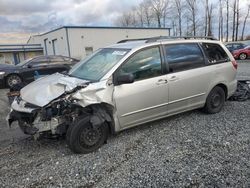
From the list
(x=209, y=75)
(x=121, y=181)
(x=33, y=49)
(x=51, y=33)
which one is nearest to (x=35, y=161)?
(x=121, y=181)

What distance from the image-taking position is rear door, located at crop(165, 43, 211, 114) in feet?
15.4

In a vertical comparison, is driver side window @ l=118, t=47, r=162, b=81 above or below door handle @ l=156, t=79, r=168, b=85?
above

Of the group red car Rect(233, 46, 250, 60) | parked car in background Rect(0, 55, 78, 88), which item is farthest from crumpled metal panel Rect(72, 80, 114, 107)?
red car Rect(233, 46, 250, 60)

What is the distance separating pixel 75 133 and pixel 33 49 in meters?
31.4

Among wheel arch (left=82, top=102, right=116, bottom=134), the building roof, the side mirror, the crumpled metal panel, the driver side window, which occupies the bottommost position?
wheel arch (left=82, top=102, right=116, bottom=134)

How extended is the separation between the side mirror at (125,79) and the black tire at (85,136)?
0.75 m

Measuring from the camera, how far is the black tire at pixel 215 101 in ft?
17.8

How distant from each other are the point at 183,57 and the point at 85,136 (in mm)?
2465

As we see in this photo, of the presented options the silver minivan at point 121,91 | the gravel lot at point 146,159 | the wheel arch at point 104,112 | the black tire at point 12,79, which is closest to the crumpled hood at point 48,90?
the silver minivan at point 121,91

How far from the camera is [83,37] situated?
25.0 meters

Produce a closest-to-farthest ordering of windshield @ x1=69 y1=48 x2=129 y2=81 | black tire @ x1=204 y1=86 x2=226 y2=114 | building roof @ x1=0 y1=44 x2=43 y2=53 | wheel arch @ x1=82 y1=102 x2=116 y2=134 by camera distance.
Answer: wheel arch @ x1=82 y1=102 x2=116 y2=134, windshield @ x1=69 y1=48 x2=129 y2=81, black tire @ x1=204 y1=86 x2=226 y2=114, building roof @ x1=0 y1=44 x2=43 y2=53

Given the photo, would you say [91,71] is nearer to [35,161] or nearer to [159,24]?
[35,161]

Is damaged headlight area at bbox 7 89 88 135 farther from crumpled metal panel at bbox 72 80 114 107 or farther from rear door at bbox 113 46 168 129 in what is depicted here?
rear door at bbox 113 46 168 129

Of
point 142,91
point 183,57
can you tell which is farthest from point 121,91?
point 183,57
